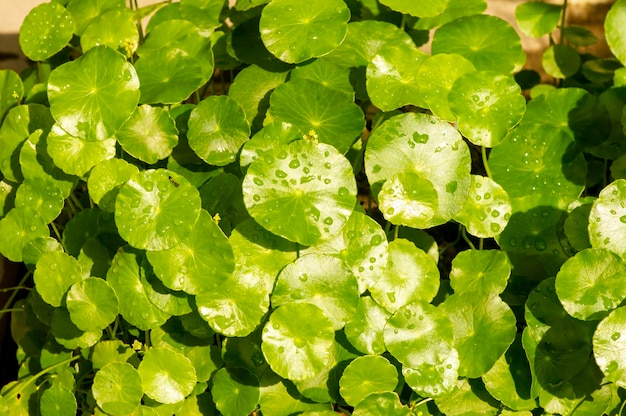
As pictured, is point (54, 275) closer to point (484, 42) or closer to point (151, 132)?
point (151, 132)

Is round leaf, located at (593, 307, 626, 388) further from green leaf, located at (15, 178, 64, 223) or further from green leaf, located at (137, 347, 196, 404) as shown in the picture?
green leaf, located at (15, 178, 64, 223)

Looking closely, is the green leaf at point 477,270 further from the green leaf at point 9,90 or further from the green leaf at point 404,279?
the green leaf at point 9,90

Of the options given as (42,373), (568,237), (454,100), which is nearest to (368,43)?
(454,100)

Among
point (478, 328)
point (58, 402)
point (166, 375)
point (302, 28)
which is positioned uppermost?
point (302, 28)

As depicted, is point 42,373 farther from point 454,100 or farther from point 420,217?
point 454,100

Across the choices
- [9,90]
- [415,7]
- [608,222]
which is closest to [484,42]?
[415,7]
